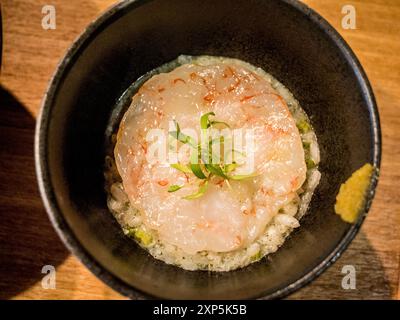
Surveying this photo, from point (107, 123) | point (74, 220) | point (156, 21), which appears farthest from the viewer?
point (107, 123)

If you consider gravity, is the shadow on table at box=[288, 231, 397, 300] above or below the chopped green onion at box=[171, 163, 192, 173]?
below

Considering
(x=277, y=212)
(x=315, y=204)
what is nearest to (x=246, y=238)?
(x=277, y=212)

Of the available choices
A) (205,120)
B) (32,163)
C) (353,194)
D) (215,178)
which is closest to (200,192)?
(215,178)

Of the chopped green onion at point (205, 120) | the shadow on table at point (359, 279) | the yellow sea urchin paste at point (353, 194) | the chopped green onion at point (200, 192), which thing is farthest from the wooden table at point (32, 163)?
the chopped green onion at point (205, 120)

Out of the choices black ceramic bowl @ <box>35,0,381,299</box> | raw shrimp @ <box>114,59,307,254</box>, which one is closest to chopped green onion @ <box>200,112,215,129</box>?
raw shrimp @ <box>114,59,307,254</box>

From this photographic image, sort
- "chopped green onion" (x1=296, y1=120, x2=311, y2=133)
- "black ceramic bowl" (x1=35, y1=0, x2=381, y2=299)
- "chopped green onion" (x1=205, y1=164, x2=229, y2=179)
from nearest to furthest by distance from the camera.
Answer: "black ceramic bowl" (x1=35, y1=0, x2=381, y2=299) → "chopped green onion" (x1=205, y1=164, x2=229, y2=179) → "chopped green onion" (x1=296, y1=120, x2=311, y2=133)

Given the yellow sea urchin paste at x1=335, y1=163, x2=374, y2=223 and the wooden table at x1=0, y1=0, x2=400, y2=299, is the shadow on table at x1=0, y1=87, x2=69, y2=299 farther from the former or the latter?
the yellow sea urchin paste at x1=335, y1=163, x2=374, y2=223

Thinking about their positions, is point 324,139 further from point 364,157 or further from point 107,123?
point 107,123
